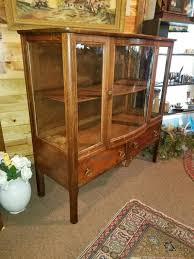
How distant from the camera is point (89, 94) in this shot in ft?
4.48

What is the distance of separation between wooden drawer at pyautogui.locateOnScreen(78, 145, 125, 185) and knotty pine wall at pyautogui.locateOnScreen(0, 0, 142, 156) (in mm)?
863

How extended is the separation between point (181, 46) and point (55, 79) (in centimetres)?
220

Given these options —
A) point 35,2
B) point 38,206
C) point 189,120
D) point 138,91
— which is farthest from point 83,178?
point 189,120

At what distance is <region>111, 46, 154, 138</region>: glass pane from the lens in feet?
5.32

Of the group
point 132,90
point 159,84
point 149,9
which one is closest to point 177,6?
point 149,9

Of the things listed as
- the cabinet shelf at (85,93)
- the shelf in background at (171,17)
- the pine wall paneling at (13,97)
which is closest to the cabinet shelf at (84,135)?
the cabinet shelf at (85,93)

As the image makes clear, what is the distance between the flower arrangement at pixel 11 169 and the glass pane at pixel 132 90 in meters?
0.71

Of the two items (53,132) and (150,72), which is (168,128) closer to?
(150,72)

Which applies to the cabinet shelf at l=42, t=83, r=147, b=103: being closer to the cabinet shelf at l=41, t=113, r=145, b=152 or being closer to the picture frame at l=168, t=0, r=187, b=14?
the cabinet shelf at l=41, t=113, r=145, b=152

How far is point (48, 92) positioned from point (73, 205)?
0.82m

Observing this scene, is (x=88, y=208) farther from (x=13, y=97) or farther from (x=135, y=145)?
(x=13, y=97)

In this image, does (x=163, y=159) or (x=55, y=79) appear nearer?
(x=55, y=79)

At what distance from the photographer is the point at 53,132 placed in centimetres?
150

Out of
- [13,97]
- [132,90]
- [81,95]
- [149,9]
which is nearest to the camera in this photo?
[81,95]
